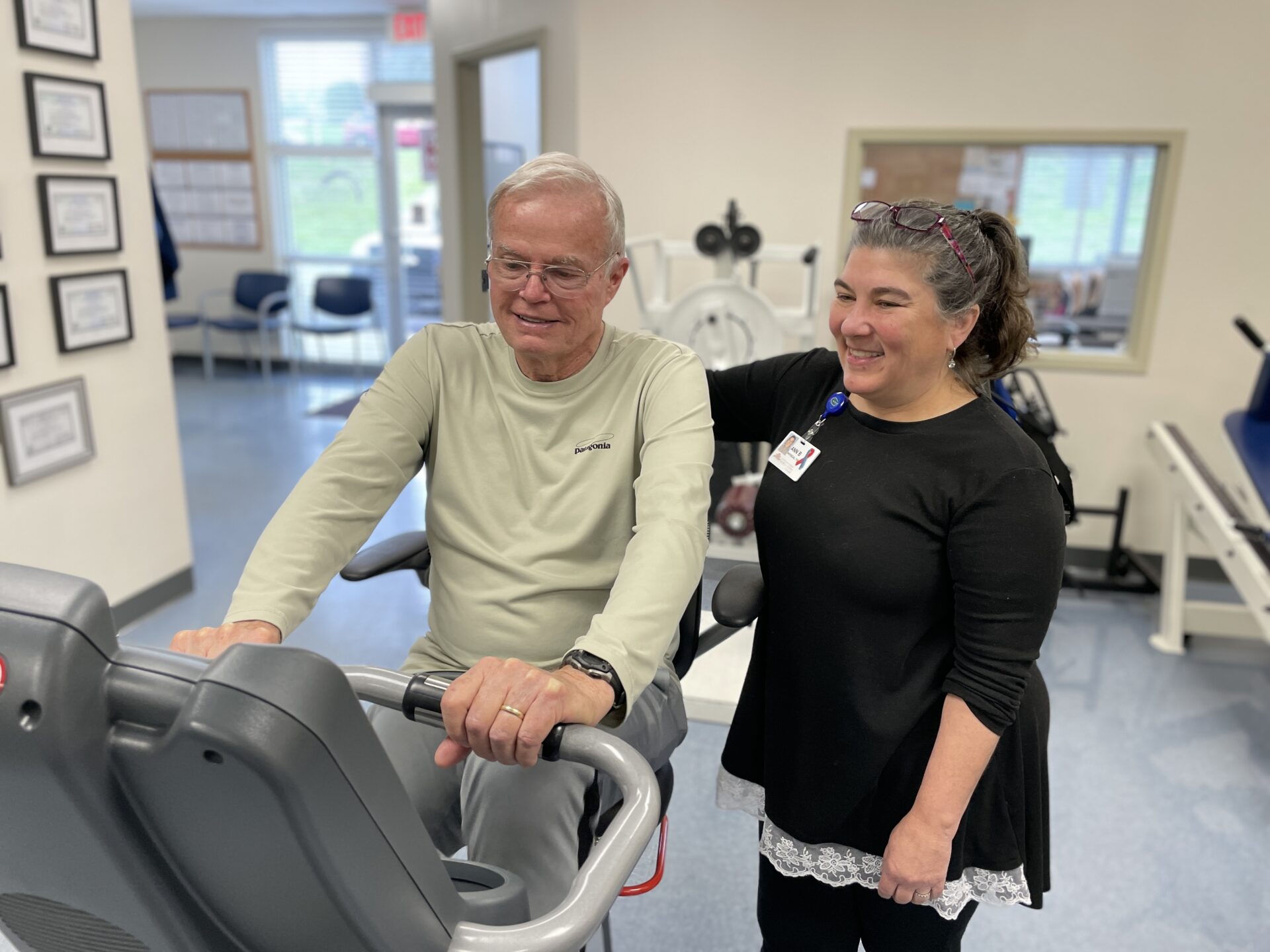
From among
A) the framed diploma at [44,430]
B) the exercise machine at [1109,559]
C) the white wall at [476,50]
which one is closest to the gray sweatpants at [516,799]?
the framed diploma at [44,430]

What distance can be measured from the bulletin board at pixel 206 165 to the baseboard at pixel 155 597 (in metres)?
5.04

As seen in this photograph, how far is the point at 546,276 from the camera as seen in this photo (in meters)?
1.14

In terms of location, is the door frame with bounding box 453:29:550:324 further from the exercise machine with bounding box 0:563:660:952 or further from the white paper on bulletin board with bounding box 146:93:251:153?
the exercise machine with bounding box 0:563:660:952

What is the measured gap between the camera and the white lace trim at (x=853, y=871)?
1222 millimetres

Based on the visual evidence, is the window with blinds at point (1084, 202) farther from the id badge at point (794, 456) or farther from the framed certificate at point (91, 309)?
the framed certificate at point (91, 309)

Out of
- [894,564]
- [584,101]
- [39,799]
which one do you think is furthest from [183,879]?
[584,101]

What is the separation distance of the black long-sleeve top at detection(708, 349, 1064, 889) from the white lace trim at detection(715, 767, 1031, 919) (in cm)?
2

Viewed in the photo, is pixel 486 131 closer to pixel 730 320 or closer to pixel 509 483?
pixel 730 320

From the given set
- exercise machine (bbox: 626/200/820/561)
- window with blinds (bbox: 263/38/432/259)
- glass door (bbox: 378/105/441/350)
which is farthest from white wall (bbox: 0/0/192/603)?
window with blinds (bbox: 263/38/432/259)

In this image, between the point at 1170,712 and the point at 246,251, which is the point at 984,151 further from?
the point at 246,251

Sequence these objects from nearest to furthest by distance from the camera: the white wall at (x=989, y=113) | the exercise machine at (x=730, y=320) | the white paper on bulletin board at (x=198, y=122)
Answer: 1. the exercise machine at (x=730, y=320)
2. the white wall at (x=989, y=113)
3. the white paper on bulletin board at (x=198, y=122)

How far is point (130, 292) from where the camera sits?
3.10 meters

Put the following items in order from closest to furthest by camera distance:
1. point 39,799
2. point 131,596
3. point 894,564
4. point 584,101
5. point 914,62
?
point 39,799
point 894,564
point 131,596
point 914,62
point 584,101

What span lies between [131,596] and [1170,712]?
11.7 ft
